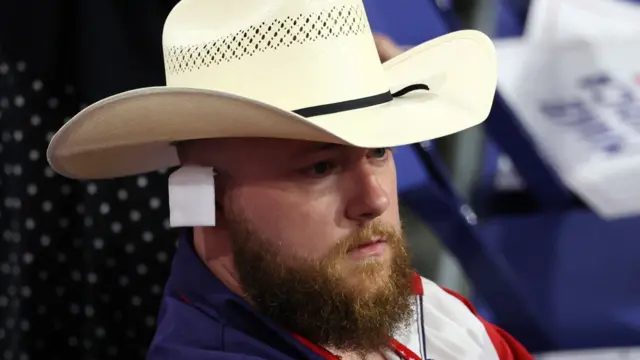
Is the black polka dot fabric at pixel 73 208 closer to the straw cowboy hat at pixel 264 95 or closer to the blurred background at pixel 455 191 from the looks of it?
the blurred background at pixel 455 191

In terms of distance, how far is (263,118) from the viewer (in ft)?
2.39

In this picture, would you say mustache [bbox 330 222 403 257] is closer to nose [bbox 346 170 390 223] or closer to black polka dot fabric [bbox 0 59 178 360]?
nose [bbox 346 170 390 223]

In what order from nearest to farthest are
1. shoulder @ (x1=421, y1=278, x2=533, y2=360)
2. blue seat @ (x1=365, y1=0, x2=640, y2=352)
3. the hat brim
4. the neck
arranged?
the hat brim → the neck → shoulder @ (x1=421, y1=278, x2=533, y2=360) → blue seat @ (x1=365, y1=0, x2=640, y2=352)

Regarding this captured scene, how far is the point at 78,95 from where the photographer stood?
130 cm

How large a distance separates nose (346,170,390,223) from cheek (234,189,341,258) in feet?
0.07

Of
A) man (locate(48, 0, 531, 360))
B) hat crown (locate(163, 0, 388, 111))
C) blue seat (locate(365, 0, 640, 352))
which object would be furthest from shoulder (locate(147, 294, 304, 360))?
blue seat (locate(365, 0, 640, 352))

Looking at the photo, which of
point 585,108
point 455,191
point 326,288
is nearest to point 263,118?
point 326,288

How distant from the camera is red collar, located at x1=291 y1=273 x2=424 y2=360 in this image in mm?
814

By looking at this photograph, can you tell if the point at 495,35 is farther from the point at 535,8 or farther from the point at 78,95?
the point at 78,95

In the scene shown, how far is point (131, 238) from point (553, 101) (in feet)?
3.17

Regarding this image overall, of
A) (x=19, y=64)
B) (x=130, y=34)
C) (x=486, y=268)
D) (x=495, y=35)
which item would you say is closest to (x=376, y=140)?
(x=130, y=34)

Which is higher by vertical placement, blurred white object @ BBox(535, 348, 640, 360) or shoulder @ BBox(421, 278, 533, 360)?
shoulder @ BBox(421, 278, 533, 360)

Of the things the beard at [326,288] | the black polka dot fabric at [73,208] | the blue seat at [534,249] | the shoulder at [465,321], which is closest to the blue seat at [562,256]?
the blue seat at [534,249]

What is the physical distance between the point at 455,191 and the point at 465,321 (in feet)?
2.18
